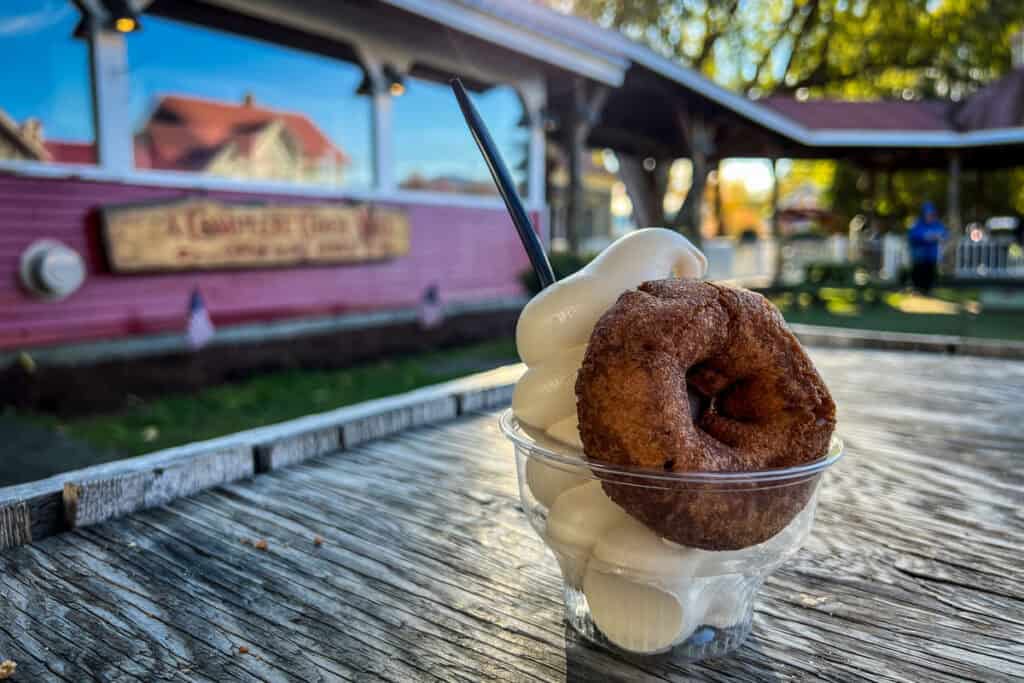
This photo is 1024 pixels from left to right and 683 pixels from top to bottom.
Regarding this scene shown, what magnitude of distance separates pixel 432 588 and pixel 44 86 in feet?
18.0

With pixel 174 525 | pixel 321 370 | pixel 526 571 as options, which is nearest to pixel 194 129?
pixel 321 370

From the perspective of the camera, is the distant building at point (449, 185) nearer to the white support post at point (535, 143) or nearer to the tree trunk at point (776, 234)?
the white support post at point (535, 143)

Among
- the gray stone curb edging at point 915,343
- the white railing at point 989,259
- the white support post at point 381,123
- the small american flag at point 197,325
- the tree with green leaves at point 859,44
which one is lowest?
the gray stone curb edging at point 915,343

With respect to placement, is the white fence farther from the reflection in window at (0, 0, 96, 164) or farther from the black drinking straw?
the black drinking straw

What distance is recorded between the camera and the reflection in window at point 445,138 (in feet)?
25.0

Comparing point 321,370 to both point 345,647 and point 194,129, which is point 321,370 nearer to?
point 194,129

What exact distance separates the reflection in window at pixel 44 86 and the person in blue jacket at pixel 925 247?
12.3 m

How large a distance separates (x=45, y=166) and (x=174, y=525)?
435 cm

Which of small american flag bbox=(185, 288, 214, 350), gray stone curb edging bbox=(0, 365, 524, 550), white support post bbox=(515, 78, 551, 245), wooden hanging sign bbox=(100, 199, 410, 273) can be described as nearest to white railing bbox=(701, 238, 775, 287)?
white support post bbox=(515, 78, 551, 245)

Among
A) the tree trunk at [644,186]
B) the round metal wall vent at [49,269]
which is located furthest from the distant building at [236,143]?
the tree trunk at [644,186]

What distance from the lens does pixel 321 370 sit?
6047 millimetres

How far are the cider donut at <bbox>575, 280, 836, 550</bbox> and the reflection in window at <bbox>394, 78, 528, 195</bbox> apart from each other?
6.77 m

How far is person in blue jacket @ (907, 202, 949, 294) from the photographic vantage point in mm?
11938

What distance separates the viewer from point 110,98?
493 cm
